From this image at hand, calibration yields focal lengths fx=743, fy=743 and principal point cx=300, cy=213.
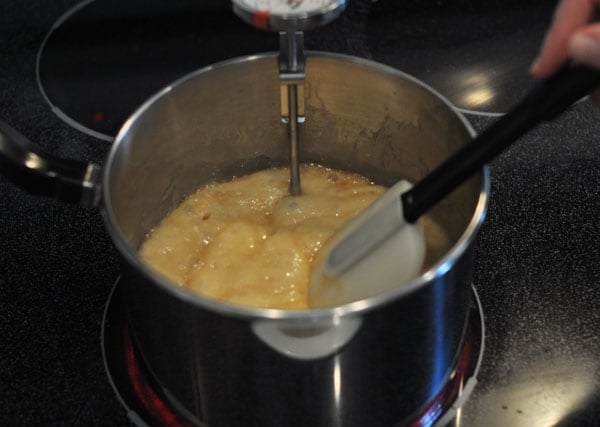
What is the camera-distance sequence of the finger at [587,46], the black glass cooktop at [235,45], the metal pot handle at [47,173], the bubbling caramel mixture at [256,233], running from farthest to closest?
the black glass cooktop at [235,45] < the bubbling caramel mixture at [256,233] < the metal pot handle at [47,173] < the finger at [587,46]

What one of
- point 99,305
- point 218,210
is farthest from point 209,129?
point 99,305

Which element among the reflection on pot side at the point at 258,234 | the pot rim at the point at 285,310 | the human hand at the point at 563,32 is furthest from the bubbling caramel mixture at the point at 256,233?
the human hand at the point at 563,32

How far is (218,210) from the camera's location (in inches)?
35.4

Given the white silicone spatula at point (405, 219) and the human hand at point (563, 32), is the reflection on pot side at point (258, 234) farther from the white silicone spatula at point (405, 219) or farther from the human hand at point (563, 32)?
the human hand at point (563, 32)

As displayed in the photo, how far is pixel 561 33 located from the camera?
561mm

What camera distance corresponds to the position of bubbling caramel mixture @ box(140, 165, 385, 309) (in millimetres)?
762

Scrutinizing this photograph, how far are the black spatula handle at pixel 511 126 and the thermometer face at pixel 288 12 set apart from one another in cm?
20

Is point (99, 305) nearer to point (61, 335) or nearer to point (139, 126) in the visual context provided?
point (61, 335)

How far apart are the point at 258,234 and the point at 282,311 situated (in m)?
0.32

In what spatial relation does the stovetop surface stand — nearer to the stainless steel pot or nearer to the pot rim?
the stainless steel pot

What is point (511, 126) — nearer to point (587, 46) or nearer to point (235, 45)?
point (587, 46)

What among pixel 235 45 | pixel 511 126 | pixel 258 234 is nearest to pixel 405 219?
pixel 511 126

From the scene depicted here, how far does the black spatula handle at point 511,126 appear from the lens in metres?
0.54

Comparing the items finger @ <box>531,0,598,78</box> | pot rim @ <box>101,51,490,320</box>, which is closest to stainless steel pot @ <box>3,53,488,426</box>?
pot rim @ <box>101,51,490,320</box>
